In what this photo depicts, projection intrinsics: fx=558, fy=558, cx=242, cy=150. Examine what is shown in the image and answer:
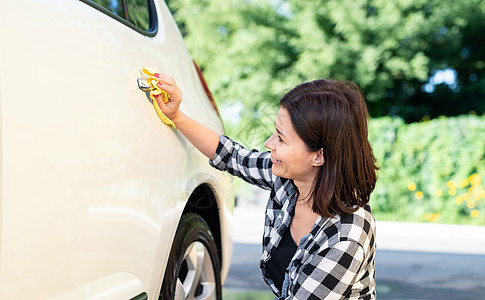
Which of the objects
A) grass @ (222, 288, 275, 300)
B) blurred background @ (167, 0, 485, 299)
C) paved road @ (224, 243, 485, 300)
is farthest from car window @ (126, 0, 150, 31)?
blurred background @ (167, 0, 485, 299)

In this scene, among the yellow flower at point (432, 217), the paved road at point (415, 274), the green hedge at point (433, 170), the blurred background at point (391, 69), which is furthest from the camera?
the yellow flower at point (432, 217)

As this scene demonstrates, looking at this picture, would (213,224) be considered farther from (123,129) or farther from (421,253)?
(421,253)

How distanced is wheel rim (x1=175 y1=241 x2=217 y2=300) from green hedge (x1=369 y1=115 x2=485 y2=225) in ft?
20.0

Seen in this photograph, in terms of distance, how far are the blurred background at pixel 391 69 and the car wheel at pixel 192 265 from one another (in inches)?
227

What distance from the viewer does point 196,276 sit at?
219 centimetres

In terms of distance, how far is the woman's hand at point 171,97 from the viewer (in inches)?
68.6

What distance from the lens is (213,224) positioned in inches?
96.5

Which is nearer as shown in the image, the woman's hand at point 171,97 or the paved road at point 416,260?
the woman's hand at point 171,97

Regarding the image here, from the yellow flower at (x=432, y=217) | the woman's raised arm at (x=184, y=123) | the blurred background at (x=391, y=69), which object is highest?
the blurred background at (x=391, y=69)

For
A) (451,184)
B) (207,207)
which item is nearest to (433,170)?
(451,184)

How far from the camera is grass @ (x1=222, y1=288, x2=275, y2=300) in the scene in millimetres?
4262

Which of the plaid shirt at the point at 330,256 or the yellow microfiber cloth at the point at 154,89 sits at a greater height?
the yellow microfiber cloth at the point at 154,89

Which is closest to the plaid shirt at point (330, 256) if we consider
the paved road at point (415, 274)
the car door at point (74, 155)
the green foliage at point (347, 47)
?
the car door at point (74, 155)

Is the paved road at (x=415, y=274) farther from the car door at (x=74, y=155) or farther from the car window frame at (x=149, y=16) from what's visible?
the car door at (x=74, y=155)
